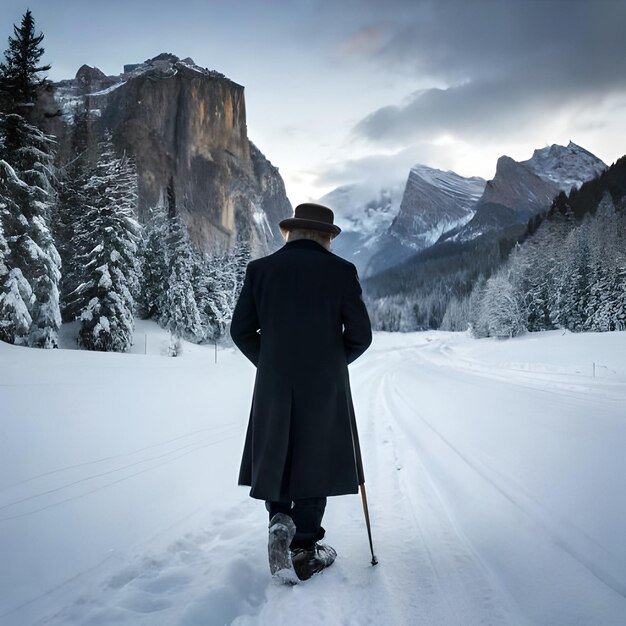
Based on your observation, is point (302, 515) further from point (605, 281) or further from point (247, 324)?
point (605, 281)

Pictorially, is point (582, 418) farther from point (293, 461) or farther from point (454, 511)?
point (293, 461)

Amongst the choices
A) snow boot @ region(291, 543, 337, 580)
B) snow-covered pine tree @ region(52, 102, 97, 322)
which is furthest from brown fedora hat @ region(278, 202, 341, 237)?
snow-covered pine tree @ region(52, 102, 97, 322)

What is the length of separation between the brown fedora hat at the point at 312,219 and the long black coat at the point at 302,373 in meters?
0.19

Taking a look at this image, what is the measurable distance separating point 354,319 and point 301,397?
1.88 ft

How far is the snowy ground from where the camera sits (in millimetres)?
2027

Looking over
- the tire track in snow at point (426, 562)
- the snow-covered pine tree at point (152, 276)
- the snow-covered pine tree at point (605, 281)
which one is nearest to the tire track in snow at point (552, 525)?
the tire track in snow at point (426, 562)

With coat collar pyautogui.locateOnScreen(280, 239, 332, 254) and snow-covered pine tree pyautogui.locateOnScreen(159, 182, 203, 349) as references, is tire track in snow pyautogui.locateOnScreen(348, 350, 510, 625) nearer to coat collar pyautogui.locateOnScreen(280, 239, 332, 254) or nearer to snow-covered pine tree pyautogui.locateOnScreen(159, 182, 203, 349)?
coat collar pyautogui.locateOnScreen(280, 239, 332, 254)

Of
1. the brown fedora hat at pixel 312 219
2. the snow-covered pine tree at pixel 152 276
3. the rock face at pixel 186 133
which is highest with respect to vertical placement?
the rock face at pixel 186 133

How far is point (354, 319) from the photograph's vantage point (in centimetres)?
247

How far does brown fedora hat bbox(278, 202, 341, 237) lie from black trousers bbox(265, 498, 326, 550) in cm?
170

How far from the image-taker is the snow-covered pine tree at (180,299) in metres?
31.5

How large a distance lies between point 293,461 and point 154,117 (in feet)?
286

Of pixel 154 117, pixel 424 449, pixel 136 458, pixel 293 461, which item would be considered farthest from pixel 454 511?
pixel 154 117

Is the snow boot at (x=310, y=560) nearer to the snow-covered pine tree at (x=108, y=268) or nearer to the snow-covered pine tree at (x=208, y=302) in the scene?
the snow-covered pine tree at (x=108, y=268)
